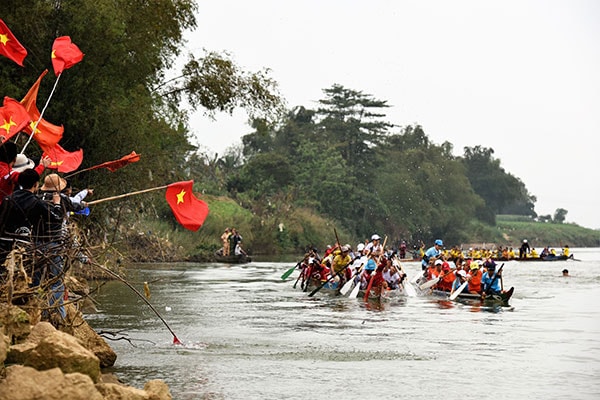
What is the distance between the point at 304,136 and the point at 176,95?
193 feet

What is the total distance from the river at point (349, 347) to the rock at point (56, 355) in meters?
1.69

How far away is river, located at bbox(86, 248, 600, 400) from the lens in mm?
9945

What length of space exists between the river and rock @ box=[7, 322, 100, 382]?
5.55 feet

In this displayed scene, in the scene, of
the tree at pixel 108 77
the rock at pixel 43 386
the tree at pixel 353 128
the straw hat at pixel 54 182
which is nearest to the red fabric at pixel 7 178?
the straw hat at pixel 54 182

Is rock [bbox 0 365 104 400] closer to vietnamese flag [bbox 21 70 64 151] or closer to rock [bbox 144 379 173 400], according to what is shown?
rock [bbox 144 379 173 400]

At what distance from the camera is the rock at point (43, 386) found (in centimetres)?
622

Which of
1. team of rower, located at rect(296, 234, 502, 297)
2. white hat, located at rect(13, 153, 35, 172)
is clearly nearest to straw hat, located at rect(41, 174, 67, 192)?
white hat, located at rect(13, 153, 35, 172)

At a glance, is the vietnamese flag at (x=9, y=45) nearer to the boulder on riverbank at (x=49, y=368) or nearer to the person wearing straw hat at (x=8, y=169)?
the person wearing straw hat at (x=8, y=169)

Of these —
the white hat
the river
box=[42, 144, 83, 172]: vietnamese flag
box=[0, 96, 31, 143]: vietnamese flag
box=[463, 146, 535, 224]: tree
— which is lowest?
the river

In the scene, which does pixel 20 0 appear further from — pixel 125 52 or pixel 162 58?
pixel 162 58

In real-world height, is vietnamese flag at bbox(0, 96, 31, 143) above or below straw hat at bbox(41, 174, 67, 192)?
above

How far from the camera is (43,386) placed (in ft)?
20.7

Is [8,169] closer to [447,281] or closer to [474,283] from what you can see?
[474,283]

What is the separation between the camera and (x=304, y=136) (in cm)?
8725
